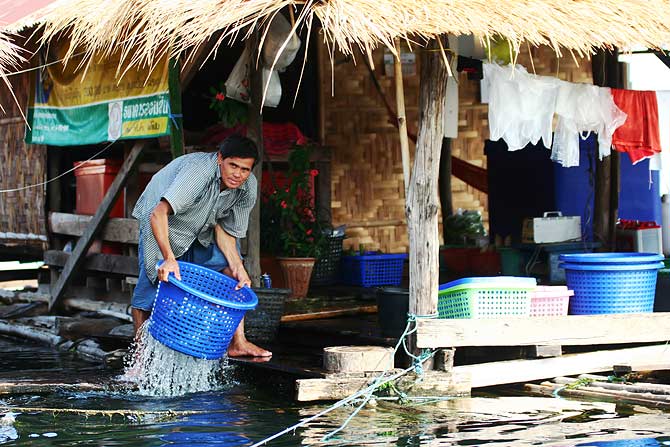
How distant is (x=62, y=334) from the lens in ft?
33.9

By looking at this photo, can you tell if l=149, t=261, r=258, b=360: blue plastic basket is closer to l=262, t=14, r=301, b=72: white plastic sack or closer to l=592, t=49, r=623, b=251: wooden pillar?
l=262, t=14, r=301, b=72: white plastic sack

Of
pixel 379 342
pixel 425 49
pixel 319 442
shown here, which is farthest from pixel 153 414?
pixel 425 49

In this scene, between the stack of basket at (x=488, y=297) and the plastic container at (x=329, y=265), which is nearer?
the stack of basket at (x=488, y=297)

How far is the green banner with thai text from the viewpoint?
9.08 m

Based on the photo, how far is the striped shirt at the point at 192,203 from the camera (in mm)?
7238

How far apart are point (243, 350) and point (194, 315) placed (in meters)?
1.08

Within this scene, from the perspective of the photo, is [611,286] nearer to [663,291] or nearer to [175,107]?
[663,291]

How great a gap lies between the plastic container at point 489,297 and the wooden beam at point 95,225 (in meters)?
3.27

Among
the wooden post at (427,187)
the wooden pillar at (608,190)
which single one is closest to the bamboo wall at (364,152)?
the wooden pillar at (608,190)

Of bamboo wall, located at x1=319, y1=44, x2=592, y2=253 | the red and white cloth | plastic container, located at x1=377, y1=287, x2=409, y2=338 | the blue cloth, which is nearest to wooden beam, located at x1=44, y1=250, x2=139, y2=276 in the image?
the blue cloth

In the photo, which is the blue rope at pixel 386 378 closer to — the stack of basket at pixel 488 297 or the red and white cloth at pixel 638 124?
the stack of basket at pixel 488 297

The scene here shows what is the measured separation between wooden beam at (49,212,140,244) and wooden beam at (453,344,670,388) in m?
3.67

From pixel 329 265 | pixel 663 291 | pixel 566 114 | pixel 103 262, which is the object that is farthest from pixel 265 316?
pixel 663 291

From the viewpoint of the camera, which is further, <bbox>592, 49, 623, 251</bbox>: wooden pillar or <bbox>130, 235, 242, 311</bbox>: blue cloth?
<bbox>592, 49, 623, 251</bbox>: wooden pillar
